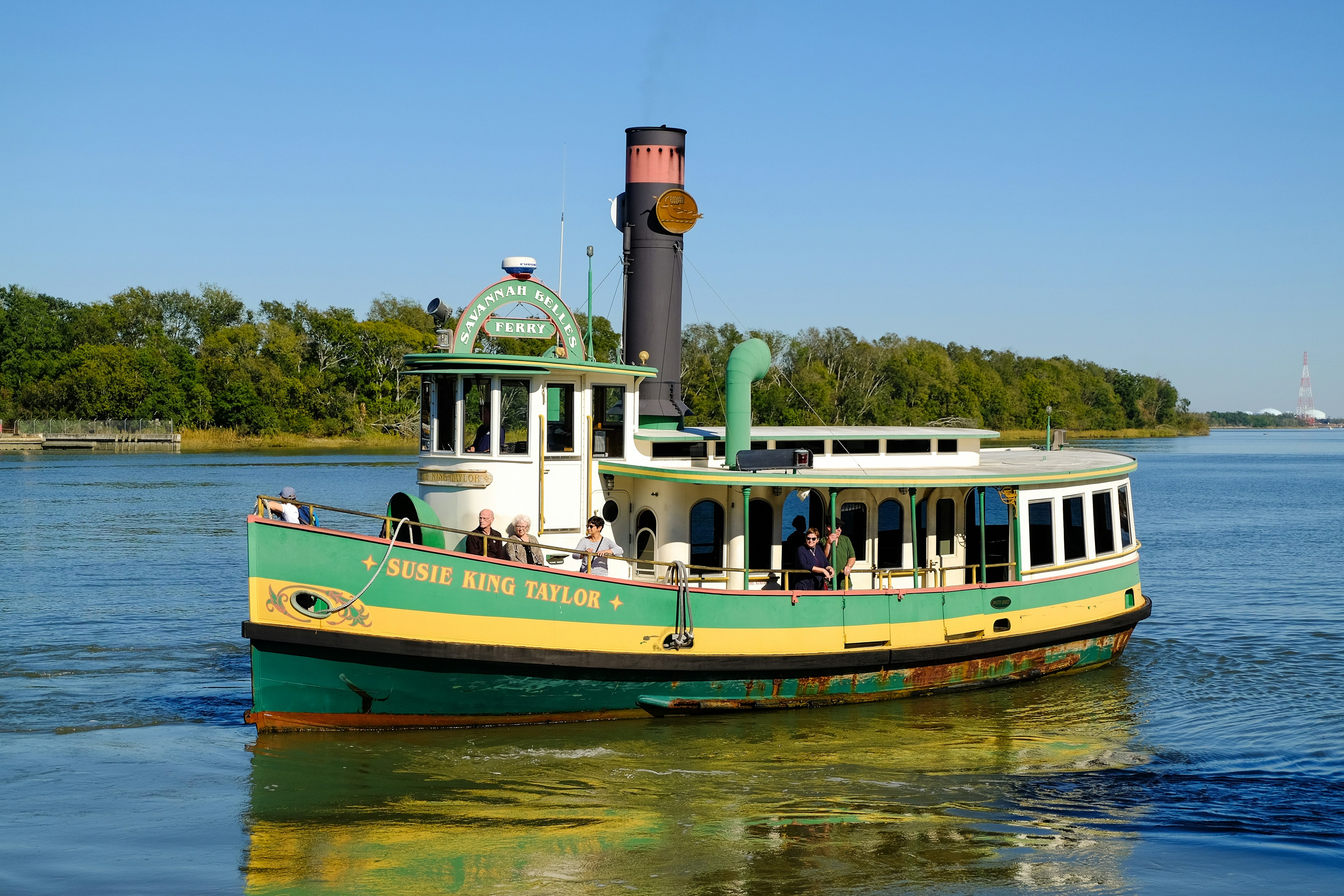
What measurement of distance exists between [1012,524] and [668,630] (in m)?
4.83

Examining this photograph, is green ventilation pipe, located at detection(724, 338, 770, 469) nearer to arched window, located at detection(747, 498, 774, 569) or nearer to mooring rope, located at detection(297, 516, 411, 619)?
arched window, located at detection(747, 498, 774, 569)

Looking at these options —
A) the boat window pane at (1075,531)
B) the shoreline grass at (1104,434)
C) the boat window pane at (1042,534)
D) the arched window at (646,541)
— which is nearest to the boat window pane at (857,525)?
the boat window pane at (1042,534)

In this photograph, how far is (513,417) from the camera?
14.4 meters

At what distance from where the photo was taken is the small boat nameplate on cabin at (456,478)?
13.8 m

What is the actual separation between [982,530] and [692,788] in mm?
5249

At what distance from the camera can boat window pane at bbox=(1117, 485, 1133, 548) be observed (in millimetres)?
17172

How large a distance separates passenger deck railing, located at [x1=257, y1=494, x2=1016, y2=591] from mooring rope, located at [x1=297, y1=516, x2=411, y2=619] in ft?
0.59

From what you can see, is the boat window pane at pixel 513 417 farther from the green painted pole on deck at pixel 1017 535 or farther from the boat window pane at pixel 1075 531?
the boat window pane at pixel 1075 531

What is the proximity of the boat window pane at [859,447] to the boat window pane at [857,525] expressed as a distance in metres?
1.18

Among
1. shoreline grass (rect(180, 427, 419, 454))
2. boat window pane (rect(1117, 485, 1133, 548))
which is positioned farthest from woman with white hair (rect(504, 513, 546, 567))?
shoreline grass (rect(180, 427, 419, 454))

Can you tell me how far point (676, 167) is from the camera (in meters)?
16.8

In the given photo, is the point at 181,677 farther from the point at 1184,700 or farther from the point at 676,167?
the point at 1184,700

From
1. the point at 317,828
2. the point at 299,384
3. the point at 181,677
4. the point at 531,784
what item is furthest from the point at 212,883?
the point at 299,384

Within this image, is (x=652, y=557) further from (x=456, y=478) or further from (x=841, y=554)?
(x=456, y=478)
